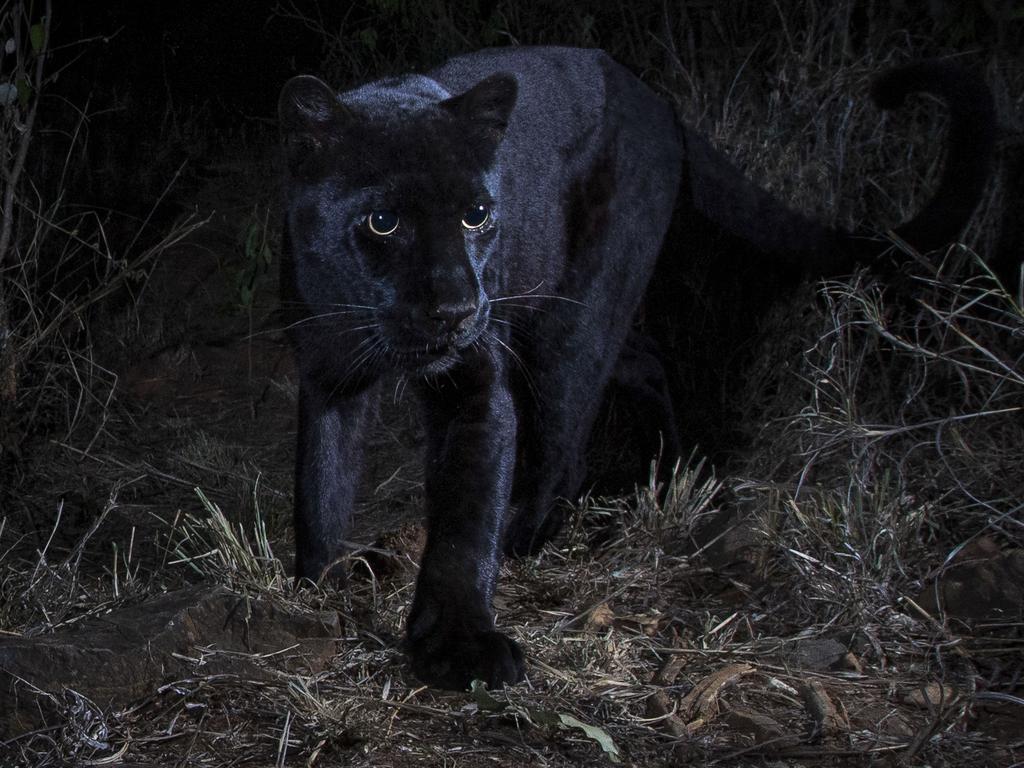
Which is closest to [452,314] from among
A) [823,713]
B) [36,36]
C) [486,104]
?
[486,104]

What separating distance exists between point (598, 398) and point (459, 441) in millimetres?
1034

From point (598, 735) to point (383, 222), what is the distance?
131cm

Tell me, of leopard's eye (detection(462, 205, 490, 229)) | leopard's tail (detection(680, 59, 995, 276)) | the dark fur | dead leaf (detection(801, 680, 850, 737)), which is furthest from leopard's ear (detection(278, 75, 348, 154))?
dead leaf (detection(801, 680, 850, 737))

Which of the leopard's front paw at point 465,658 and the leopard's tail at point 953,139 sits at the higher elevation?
the leopard's tail at point 953,139

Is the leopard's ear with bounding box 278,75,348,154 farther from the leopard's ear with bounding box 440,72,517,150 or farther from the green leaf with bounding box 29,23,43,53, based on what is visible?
the green leaf with bounding box 29,23,43,53

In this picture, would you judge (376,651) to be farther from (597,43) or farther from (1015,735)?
(597,43)

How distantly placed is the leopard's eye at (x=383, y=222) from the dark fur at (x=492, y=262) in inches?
0.8

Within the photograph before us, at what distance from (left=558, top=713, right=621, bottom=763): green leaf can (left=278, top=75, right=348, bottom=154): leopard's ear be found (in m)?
1.57

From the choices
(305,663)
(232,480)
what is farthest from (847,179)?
(305,663)

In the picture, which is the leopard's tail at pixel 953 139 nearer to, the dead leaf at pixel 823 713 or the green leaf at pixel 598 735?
the dead leaf at pixel 823 713

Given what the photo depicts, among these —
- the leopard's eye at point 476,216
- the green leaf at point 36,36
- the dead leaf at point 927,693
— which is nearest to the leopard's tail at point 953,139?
the leopard's eye at point 476,216

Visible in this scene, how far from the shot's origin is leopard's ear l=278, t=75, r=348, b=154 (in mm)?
3004

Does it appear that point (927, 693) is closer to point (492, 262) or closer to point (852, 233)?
point (492, 262)

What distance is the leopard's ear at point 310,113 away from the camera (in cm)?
300
